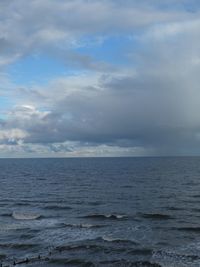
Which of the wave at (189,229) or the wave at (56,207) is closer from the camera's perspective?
the wave at (189,229)

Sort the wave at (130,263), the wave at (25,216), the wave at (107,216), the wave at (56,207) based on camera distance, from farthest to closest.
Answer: the wave at (56,207)
the wave at (25,216)
the wave at (107,216)
the wave at (130,263)

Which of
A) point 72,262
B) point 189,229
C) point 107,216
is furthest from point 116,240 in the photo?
point 107,216

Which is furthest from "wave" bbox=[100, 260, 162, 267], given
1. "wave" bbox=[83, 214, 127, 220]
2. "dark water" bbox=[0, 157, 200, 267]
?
"wave" bbox=[83, 214, 127, 220]

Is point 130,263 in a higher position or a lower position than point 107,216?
lower

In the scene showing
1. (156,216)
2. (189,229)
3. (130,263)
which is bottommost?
(130,263)

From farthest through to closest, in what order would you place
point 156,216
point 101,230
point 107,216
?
point 107,216 → point 156,216 → point 101,230

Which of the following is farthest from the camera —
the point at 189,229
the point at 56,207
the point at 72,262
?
Answer: the point at 56,207

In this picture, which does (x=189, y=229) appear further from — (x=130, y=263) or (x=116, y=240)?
(x=130, y=263)

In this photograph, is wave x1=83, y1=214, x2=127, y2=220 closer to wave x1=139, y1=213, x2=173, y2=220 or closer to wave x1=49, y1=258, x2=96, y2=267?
wave x1=139, y1=213, x2=173, y2=220

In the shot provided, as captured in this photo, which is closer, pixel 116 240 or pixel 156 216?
pixel 116 240

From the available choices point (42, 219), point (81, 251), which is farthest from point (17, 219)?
point (81, 251)

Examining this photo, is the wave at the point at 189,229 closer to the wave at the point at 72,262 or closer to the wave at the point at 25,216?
the wave at the point at 72,262

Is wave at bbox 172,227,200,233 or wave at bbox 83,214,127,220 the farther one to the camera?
wave at bbox 83,214,127,220

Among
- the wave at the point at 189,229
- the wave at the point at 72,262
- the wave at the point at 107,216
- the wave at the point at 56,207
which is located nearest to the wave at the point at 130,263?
the wave at the point at 72,262
